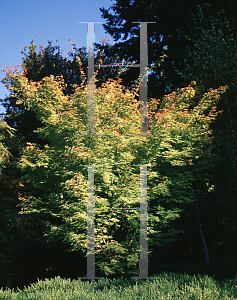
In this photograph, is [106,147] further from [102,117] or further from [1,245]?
[1,245]

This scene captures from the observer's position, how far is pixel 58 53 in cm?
1741

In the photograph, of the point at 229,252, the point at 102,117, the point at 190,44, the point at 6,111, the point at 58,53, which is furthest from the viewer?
the point at 58,53

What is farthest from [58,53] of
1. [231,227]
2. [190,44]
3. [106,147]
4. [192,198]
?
[231,227]

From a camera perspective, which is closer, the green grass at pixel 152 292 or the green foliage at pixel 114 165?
the green grass at pixel 152 292

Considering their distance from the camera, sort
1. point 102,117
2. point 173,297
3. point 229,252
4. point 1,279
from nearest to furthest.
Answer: point 173,297, point 102,117, point 229,252, point 1,279

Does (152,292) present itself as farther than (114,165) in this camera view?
No

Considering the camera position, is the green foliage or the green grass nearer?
the green grass

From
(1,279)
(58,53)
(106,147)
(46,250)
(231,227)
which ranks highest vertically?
(58,53)

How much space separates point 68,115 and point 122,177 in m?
2.96

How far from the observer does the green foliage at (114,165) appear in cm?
805

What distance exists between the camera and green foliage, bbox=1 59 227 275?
8.05 meters

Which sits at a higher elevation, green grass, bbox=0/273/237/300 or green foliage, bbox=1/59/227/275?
green foliage, bbox=1/59/227/275

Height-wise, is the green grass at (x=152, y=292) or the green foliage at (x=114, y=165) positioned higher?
the green foliage at (x=114, y=165)

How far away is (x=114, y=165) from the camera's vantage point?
8.59 meters
